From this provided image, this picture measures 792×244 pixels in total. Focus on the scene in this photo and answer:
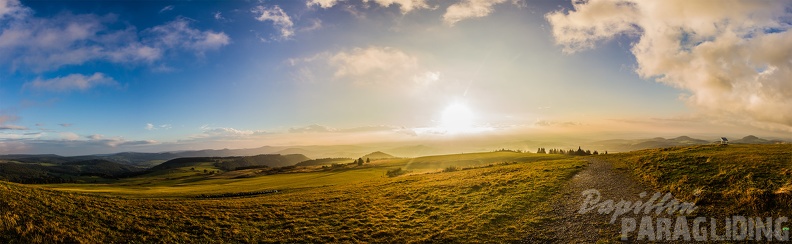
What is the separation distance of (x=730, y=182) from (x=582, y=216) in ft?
40.2

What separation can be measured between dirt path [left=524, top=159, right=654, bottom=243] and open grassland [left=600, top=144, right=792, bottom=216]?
2172mm

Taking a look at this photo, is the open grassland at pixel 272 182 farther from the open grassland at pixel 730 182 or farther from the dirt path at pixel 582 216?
the open grassland at pixel 730 182

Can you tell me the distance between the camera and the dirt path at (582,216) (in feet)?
57.5

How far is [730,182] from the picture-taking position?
74.6 ft

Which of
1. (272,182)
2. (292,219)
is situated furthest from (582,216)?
(272,182)

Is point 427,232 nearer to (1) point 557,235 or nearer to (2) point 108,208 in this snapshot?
(1) point 557,235

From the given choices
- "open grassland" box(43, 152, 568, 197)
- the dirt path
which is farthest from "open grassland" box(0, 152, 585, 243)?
"open grassland" box(43, 152, 568, 197)

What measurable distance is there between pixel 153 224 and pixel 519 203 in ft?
93.5

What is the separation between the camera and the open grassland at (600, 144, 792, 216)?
1742 centimetres

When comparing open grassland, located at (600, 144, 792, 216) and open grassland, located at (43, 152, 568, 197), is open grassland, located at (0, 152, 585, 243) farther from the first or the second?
open grassland, located at (43, 152, 568, 197)

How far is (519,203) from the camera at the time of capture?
26.0 m

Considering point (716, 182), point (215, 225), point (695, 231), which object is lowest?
point (215, 225)

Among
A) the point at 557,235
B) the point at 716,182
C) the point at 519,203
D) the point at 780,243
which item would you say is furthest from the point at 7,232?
the point at 716,182

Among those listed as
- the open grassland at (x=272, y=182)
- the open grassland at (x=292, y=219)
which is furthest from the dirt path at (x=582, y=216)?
the open grassland at (x=272, y=182)
